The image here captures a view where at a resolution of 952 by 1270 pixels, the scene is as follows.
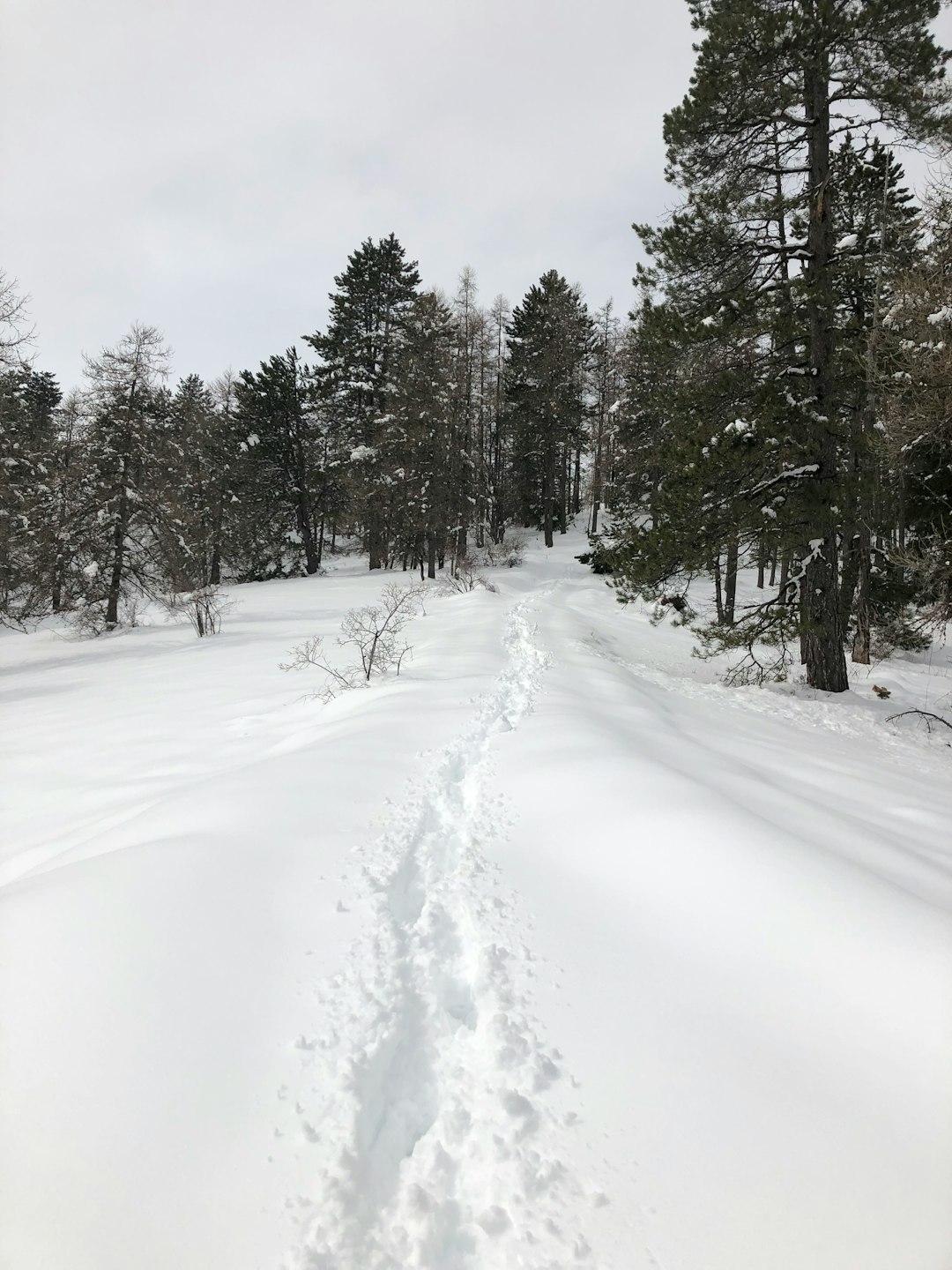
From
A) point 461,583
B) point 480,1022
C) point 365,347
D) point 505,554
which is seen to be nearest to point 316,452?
point 365,347

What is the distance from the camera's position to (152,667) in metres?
11.3

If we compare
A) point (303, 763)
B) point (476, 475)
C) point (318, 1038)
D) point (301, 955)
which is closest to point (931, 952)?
point (318, 1038)

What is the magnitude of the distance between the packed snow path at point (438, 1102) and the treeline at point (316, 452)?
1691cm

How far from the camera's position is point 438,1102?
75.8 inches

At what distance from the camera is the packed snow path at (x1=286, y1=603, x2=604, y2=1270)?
1.52 meters

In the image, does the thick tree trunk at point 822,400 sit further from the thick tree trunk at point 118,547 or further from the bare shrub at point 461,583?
the thick tree trunk at point 118,547

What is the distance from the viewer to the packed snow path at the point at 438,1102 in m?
1.52

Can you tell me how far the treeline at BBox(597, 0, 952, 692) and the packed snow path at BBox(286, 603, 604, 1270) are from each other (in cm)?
677

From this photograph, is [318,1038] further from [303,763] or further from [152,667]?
[152,667]

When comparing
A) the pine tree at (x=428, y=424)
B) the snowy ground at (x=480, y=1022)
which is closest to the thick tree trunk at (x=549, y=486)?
the pine tree at (x=428, y=424)

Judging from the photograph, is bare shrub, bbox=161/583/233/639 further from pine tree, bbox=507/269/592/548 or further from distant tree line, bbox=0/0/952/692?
pine tree, bbox=507/269/592/548

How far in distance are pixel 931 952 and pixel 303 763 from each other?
4.04 m

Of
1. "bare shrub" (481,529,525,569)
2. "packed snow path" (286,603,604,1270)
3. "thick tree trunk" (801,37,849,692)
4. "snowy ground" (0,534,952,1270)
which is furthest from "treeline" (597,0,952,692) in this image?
"bare shrub" (481,529,525,569)

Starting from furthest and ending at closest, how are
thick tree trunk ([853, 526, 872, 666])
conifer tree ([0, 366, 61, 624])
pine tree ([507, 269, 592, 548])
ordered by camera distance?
pine tree ([507, 269, 592, 548])
conifer tree ([0, 366, 61, 624])
thick tree trunk ([853, 526, 872, 666])
